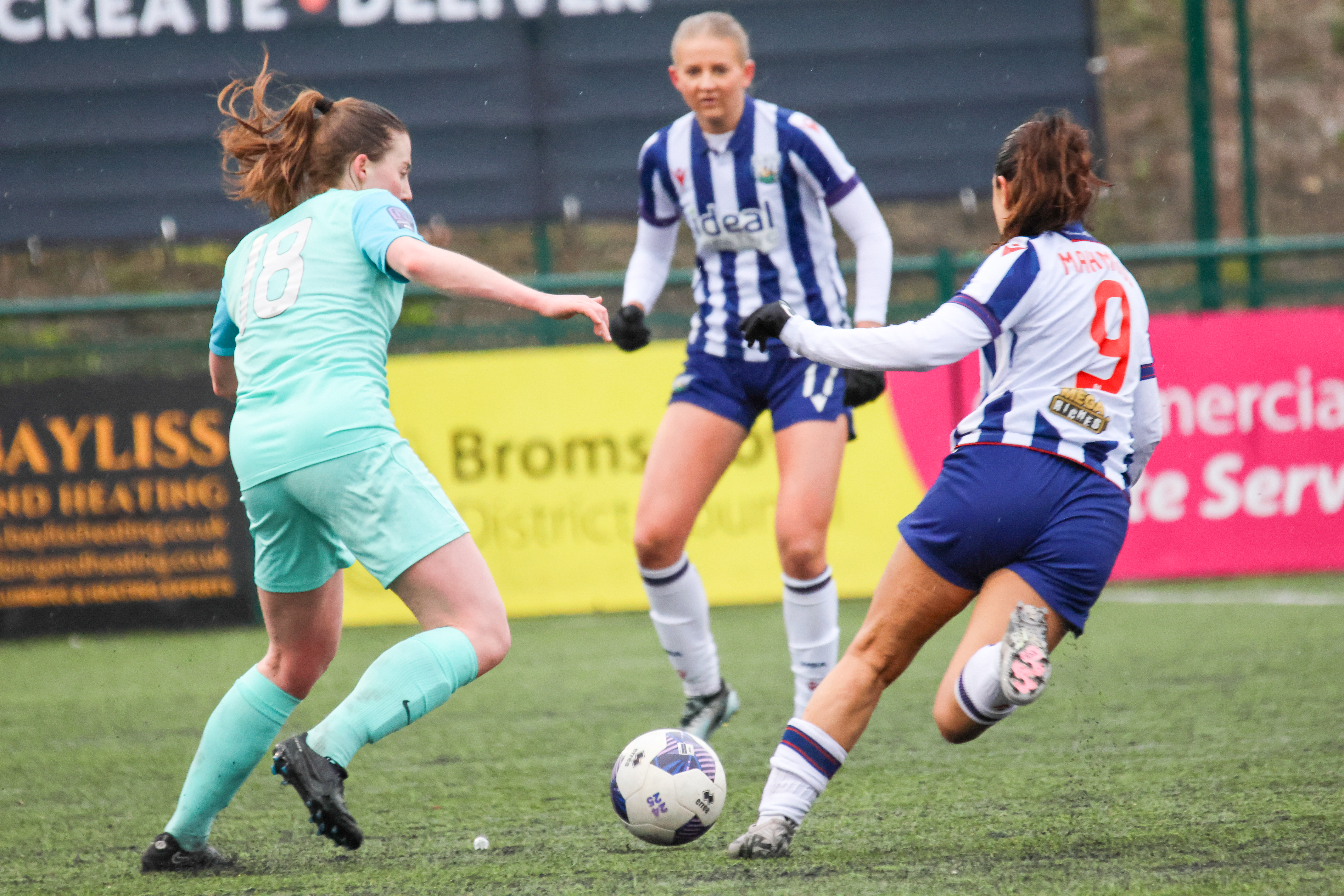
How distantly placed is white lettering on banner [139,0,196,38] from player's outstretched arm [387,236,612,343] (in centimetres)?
687

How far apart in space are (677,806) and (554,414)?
4973mm

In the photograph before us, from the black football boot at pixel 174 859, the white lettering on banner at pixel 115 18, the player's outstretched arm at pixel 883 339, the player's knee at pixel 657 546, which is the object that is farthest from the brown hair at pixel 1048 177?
the white lettering on banner at pixel 115 18

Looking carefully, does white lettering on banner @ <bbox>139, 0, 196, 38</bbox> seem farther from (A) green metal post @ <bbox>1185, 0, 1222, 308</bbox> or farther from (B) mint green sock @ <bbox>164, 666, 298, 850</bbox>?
(B) mint green sock @ <bbox>164, 666, 298, 850</bbox>

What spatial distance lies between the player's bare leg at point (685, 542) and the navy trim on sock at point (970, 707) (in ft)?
4.85

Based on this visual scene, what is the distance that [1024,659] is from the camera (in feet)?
9.80

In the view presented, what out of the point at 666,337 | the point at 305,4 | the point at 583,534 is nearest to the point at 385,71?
the point at 305,4

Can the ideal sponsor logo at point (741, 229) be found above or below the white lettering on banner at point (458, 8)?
below

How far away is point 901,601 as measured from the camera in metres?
3.25

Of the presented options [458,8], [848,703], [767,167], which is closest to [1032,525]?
[848,703]

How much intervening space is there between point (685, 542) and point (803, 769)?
1440 mm

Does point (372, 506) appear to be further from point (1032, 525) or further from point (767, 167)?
point (767, 167)

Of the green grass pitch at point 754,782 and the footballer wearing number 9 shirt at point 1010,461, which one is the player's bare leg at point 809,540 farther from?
the footballer wearing number 9 shirt at point 1010,461

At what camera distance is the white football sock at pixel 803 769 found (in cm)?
327

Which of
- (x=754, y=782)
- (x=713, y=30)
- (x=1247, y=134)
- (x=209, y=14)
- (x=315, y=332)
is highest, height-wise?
(x=209, y=14)
